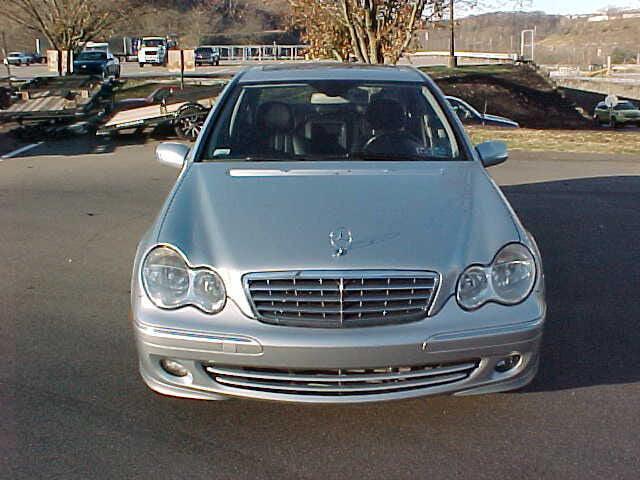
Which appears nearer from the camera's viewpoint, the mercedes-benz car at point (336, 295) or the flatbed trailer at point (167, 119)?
the mercedes-benz car at point (336, 295)

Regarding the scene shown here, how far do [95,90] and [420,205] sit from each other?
17.0 m

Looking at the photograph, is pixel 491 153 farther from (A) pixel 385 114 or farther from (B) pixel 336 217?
(B) pixel 336 217

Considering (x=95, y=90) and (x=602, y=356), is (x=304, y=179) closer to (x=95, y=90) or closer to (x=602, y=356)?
(x=602, y=356)

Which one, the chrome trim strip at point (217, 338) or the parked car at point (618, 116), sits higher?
the chrome trim strip at point (217, 338)

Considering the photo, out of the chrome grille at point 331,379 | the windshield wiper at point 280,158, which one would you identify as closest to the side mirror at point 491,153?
the windshield wiper at point 280,158

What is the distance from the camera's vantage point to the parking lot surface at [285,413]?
3.54 m

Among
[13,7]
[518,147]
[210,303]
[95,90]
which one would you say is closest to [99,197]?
[210,303]

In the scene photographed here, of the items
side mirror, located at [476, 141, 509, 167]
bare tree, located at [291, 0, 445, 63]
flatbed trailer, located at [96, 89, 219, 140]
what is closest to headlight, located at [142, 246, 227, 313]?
side mirror, located at [476, 141, 509, 167]

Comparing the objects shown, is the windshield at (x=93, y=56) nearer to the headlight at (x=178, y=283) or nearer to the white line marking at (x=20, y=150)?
the white line marking at (x=20, y=150)

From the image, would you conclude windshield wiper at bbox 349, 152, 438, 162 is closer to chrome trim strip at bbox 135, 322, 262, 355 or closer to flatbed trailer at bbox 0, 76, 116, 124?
chrome trim strip at bbox 135, 322, 262, 355

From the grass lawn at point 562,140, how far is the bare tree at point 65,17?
1561 cm


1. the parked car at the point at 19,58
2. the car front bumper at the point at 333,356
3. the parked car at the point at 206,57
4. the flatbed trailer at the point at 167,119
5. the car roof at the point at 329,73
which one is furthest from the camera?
the parked car at the point at 19,58

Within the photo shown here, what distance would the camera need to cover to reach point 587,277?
6363mm

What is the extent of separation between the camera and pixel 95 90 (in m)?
19.8
